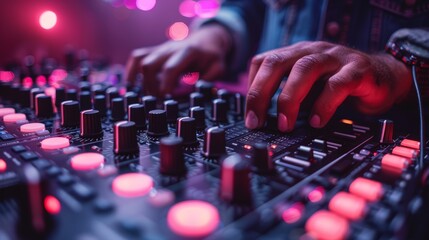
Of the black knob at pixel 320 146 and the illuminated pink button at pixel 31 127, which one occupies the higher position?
the black knob at pixel 320 146

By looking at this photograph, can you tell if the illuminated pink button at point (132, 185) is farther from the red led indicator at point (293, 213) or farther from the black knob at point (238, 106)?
the black knob at point (238, 106)

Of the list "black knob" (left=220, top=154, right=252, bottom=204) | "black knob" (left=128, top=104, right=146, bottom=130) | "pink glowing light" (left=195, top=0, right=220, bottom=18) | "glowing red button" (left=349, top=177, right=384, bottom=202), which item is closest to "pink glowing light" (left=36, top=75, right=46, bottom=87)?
"black knob" (left=128, top=104, right=146, bottom=130)

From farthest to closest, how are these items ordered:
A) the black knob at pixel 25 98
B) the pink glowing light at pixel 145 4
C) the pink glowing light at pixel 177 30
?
the pink glowing light at pixel 177 30 < the pink glowing light at pixel 145 4 < the black knob at pixel 25 98

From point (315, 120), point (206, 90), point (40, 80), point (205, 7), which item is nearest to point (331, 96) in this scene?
point (315, 120)

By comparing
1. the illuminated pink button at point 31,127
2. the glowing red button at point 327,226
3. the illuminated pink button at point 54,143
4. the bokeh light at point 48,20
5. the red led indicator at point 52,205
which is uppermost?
the bokeh light at point 48,20

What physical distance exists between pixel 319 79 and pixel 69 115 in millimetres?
681

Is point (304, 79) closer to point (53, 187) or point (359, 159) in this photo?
point (359, 159)

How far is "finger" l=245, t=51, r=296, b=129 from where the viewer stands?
2.96 feet

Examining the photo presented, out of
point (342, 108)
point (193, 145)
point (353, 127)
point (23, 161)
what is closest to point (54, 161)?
point (23, 161)

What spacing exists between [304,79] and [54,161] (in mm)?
588

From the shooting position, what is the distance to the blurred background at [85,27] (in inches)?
85.2

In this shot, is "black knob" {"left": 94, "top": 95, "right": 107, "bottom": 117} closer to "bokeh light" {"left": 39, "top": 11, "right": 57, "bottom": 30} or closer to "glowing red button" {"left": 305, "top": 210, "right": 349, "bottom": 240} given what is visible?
"glowing red button" {"left": 305, "top": 210, "right": 349, "bottom": 240}

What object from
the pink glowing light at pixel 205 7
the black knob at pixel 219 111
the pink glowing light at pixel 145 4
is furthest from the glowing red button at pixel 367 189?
the pink glowing light at pixel 205 7

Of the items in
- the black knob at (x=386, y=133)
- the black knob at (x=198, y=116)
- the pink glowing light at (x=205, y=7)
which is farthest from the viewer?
the pink glowing light at (x=205, y=7)
